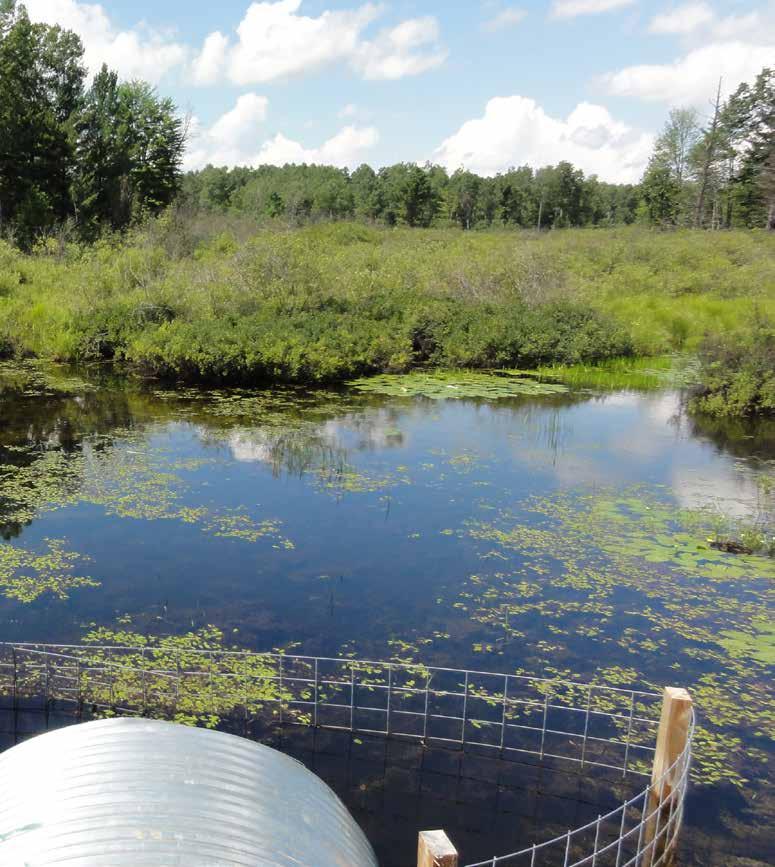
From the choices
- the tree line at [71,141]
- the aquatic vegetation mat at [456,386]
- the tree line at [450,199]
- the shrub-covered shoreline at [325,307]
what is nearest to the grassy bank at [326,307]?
the shrub-covered shoreline at [325,307]

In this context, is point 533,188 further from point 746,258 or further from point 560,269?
point 560,269

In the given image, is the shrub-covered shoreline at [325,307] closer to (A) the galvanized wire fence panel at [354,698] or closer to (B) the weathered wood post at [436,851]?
(A) the galvanized wire fence panel at [354,698]

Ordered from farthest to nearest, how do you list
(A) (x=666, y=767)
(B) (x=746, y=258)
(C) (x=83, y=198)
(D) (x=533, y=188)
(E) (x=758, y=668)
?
(D) (x=533, y=188)
(C) (x=83, y=198)
(B) (x=746, y=258)
(E) (x=758, y=668)
(A) (x=666, y=767)

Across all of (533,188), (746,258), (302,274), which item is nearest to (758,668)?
(302,274)

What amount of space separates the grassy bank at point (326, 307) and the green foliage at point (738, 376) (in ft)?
10.2

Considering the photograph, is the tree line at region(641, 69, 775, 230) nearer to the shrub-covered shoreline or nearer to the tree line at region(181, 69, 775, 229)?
the tree line at region(181, 69, 775, 229)

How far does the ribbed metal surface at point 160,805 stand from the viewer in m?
3.31

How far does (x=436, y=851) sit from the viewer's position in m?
3.64

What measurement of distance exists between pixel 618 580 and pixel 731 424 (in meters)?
10.8

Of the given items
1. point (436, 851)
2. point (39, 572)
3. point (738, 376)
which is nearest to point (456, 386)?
point (738, 376)

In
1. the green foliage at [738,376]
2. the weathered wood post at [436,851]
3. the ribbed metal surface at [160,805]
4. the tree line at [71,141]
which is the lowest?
the weathered wood post at [436,851]

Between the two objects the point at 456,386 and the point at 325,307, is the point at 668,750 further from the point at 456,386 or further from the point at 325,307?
the point at 325,307

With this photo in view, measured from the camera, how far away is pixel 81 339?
24.3 meters

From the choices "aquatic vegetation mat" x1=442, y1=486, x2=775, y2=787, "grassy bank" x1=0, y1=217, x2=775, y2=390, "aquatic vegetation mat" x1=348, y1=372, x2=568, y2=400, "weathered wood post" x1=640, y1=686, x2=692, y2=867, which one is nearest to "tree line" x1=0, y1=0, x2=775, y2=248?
"grassy bank" x1=0, y1=217, x2=775, y2=390
